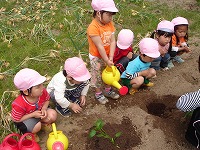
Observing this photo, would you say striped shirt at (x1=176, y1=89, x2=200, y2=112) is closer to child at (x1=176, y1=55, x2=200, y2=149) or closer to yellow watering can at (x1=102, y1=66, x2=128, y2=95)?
child at (x1=176, y1=55, x2=200, y2=149)

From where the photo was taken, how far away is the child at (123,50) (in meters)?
3.50

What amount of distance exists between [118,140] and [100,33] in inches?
46.0

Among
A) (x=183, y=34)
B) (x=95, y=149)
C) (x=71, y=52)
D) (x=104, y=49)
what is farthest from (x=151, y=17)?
(x=95, y=149)

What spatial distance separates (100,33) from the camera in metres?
3.05

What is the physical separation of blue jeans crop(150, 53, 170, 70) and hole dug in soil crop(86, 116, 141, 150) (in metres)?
1.11

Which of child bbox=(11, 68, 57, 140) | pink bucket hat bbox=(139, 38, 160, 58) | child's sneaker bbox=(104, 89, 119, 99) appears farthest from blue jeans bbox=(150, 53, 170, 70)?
child bbox=(11, 68, 57, 140)

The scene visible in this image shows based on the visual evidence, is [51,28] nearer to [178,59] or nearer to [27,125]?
[178,59]

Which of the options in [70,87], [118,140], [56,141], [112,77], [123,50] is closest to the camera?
[56,141]

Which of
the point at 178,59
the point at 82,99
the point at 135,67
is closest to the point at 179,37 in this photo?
the point at 178,59

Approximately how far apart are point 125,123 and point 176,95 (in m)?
0.84

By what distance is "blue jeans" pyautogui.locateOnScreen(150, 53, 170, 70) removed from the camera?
3785mm

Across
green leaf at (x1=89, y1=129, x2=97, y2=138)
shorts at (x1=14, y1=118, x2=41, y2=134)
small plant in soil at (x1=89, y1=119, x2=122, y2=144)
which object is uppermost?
shorts at (x1=14, y1=118, x2=41, y2=134)

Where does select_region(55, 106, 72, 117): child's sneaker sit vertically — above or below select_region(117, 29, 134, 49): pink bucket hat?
below

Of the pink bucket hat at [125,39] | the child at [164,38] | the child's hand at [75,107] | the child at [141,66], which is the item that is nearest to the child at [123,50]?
the pink bucket hat at [125,39]
